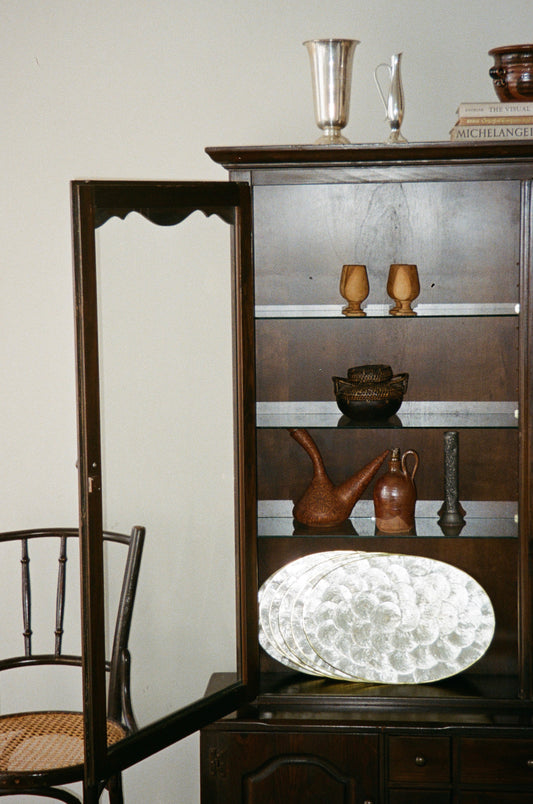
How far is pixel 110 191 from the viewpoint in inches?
67.3

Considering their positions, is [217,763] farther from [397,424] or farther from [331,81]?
[331,81]

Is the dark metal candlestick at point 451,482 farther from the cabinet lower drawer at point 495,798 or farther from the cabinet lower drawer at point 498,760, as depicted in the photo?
the cabinet lower drawer at point 495,798

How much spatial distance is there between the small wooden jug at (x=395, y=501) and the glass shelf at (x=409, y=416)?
0.10 m

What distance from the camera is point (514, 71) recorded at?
80.5 inches

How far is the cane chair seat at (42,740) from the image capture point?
201cm

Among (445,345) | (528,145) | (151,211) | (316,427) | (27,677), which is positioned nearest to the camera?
(151,211)

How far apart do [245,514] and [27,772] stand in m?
0.77

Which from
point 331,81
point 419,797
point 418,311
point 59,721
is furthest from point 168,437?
point 419,797

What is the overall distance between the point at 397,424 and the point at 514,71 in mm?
905

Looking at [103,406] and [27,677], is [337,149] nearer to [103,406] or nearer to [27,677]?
[103,406]

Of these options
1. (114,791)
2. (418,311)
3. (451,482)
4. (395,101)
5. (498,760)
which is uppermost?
(395,101)

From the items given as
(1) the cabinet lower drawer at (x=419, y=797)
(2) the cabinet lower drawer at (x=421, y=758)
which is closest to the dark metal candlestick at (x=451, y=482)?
(2) the cabinet lower drawer at (x=421, y=758)

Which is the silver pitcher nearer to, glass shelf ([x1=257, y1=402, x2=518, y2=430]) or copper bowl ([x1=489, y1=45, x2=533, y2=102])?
copper bowl ([x1=489, y1=45, x2=533, y2=102])

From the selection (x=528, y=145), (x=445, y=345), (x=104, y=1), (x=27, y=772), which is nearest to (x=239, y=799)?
(x=27, y=772)
